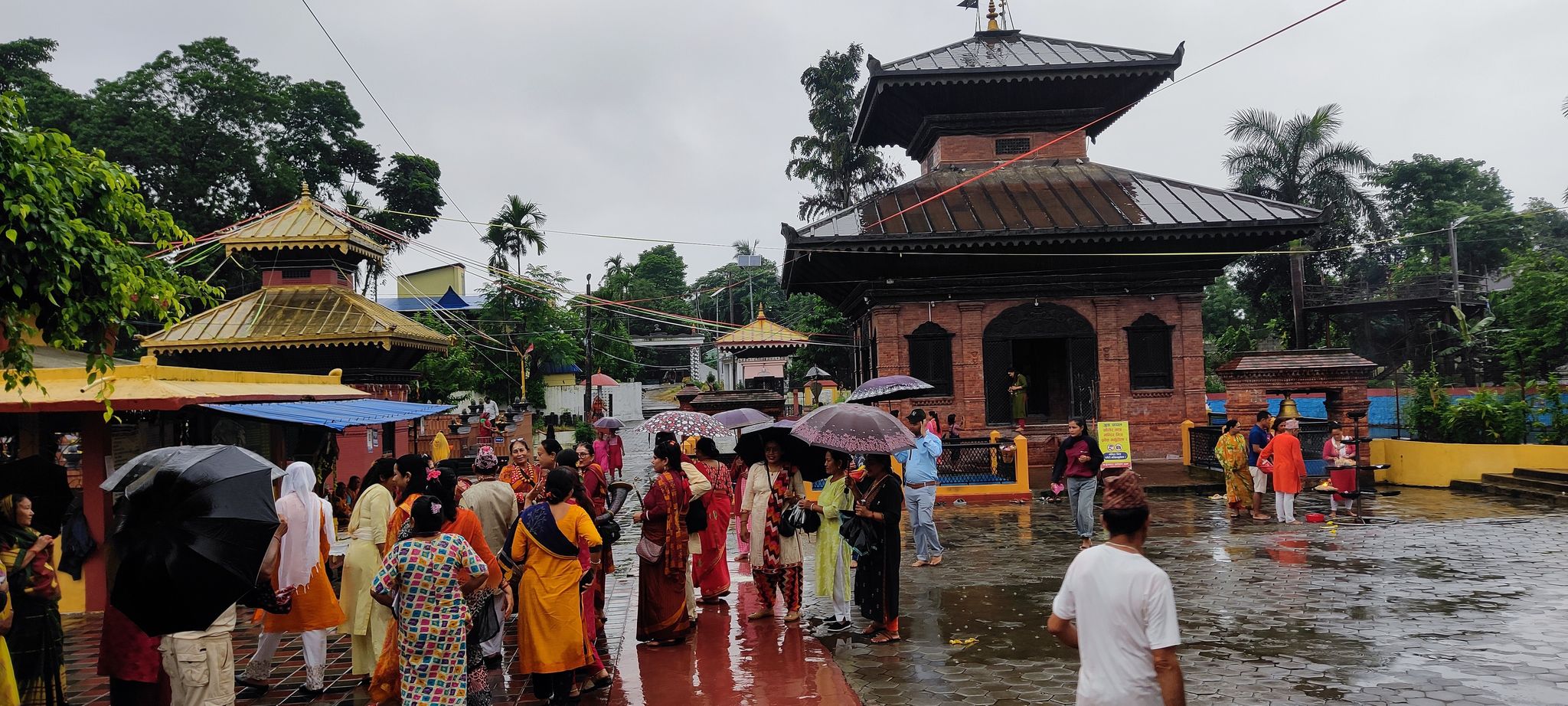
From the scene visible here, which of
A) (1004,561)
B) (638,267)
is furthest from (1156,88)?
(638,267)

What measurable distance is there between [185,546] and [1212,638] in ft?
23.3

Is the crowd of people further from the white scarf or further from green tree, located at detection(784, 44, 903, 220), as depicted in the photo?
green tree, located at detection(784, 44, 903, 220)

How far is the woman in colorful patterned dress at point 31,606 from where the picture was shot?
18.3ft

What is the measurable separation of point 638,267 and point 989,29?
56.5 m

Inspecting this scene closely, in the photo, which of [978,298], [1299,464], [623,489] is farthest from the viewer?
[978,298]

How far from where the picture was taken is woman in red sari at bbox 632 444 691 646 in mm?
7664

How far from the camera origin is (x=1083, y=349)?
69.2 ft

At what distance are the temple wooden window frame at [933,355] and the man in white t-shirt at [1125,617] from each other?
55.5ft

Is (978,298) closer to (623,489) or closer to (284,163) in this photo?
(623,489)

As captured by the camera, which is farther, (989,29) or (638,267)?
(638,267)

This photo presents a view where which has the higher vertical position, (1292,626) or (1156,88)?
(1156,88)

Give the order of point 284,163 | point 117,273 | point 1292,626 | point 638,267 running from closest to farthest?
point 117,273
point 1292,626
point 284,163
point 638,267

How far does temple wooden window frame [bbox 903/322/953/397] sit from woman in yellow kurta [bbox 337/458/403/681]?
14.7 m

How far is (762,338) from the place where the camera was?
2625 cm
